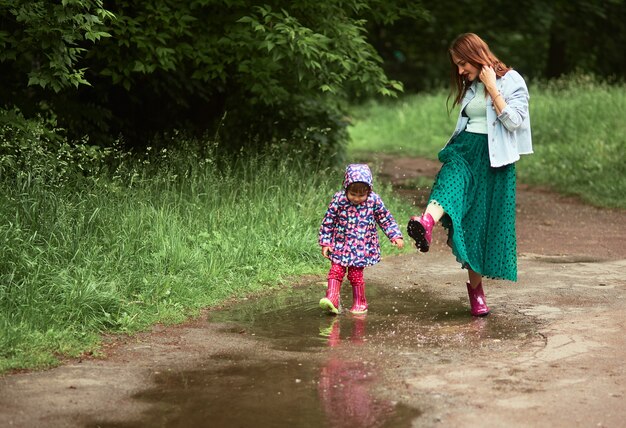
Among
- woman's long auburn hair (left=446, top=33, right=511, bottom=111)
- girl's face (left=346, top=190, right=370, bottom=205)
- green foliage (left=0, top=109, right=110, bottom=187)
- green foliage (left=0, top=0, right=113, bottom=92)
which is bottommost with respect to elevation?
girl's face (left=346, top=190, right=370, bottom=205)

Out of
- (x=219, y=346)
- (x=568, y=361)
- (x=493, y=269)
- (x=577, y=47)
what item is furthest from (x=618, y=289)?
(x=577, y=47)

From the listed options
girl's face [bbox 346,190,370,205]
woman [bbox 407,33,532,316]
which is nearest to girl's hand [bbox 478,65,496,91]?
woman [bbox 407,33,532,316]

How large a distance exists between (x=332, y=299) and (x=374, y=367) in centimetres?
134

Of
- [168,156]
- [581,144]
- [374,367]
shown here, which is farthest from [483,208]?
[581,144]

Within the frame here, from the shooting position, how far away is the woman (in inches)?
269

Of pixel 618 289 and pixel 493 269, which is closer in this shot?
pixel 493 269

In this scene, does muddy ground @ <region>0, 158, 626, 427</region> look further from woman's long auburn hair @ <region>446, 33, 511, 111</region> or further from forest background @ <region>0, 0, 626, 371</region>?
woman's long auburn hair @ <region>446, 33, 511, 111</region>

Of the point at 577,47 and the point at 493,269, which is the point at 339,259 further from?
the point at 577,47

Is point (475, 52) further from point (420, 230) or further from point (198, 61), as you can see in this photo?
point (198, 61)

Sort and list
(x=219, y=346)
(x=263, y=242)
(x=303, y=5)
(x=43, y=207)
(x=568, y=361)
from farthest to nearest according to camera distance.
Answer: (x=303, y=5) → (x=263, y=242) → (x=43, y=207) → (x=219, y=346) → (x=568, y=361)

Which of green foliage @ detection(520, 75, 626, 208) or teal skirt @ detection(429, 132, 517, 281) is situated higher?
green foliage @ detection(520, 75, 626, 208)

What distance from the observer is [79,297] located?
255 inches

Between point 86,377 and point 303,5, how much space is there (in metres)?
6.15

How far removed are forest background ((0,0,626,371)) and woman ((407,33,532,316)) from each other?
178 cm
